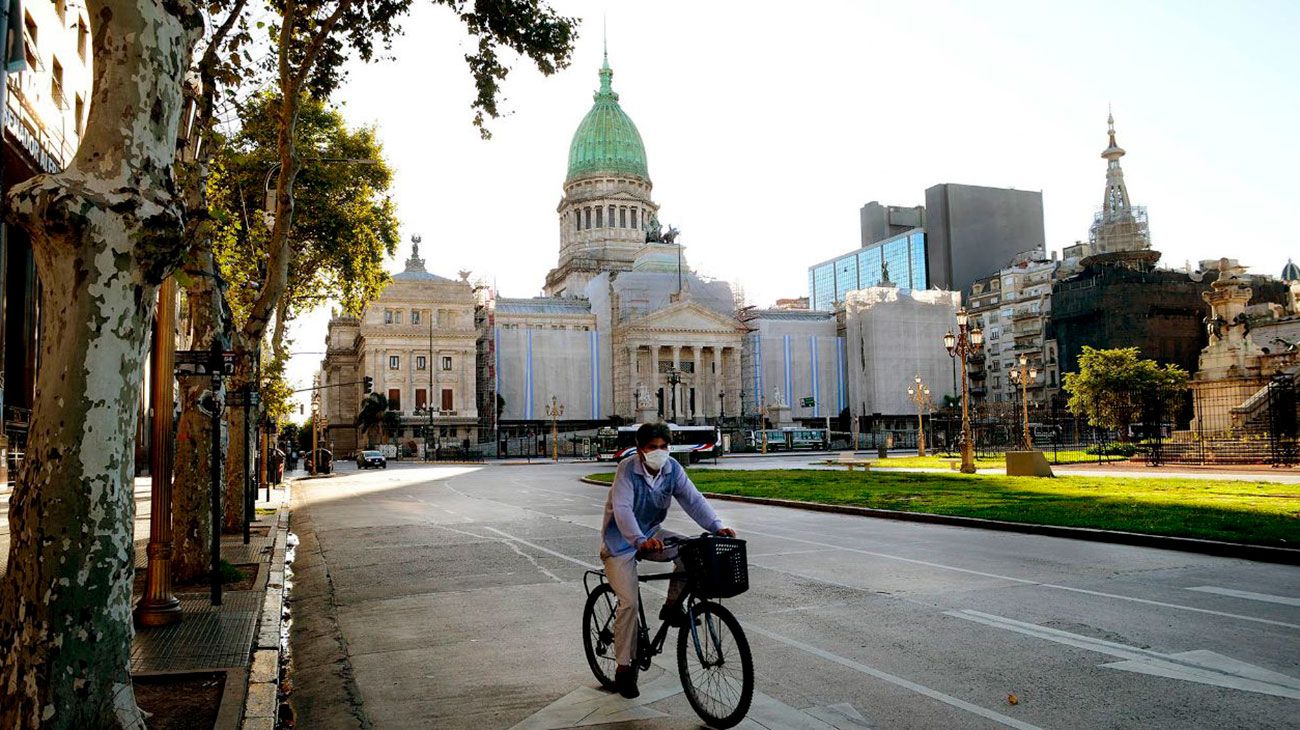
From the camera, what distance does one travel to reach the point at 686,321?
92.1 metres

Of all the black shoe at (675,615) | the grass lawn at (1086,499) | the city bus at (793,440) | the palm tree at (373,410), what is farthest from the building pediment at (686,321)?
the black shoe at (675,615)

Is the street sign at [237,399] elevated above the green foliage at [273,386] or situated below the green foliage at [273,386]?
below

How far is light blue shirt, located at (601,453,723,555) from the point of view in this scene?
19.4ft

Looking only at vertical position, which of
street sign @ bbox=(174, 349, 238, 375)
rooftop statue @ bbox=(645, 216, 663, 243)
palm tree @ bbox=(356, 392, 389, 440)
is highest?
rooftop statue @ bbox=(645, 216, 663, 243)

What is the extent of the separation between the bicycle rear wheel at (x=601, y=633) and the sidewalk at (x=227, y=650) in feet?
6.74

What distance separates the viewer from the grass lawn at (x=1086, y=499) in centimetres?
1373

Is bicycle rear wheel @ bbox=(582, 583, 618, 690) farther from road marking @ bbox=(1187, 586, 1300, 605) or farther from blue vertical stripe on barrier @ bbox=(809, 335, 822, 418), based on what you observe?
blue vertical stripe on barrier @ bbox=(809, 335, 822, 418)

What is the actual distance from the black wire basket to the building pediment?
84.1m

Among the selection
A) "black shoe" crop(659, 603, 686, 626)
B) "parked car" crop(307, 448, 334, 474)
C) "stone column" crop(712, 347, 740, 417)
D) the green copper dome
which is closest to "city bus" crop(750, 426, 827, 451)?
"stone column" crop(712, 347, 740, 417)

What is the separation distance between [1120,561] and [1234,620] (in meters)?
3.73

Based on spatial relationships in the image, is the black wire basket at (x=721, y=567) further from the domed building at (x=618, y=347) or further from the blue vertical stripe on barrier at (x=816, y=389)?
the blue vertical stripe on barrier at (x=816, y=389)

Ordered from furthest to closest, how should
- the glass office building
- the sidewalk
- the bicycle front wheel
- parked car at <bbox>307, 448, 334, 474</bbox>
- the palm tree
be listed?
the glass office building → the palm tree → parked car at <bbox>307, 448, 334, 474</bbox> → the sidewalk → the bicycle front wheel

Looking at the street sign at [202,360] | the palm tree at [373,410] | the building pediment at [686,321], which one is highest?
the building pediment at [686,321]

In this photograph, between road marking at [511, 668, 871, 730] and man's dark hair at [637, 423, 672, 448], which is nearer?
road marking at [511, 668, 871, 730]
